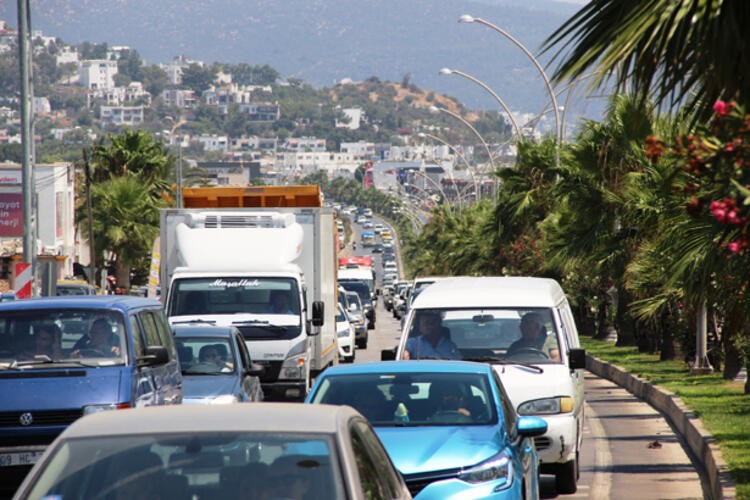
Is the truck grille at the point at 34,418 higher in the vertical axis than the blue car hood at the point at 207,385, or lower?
higher

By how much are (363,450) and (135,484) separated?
103 centimetres

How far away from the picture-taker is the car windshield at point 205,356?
57.8 ft

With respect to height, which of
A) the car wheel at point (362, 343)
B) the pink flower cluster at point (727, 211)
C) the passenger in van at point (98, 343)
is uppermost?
the pink flower cluster at point (727, 211)

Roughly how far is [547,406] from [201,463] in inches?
316

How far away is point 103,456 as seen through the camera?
553 centimetres

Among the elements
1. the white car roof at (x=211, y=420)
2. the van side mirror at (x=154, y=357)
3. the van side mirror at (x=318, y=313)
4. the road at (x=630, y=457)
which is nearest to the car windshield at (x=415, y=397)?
the road at (x=630, y=457)

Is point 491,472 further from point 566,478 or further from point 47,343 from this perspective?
point 47,343

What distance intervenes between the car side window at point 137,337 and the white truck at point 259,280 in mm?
7257

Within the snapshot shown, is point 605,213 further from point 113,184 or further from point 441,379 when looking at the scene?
point 113,184

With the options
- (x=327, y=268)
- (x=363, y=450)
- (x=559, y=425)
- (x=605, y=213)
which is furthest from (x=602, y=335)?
(x=363, y=450)

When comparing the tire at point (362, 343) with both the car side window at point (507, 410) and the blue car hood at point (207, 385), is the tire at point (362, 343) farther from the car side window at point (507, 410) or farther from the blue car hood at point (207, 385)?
the car side window at point (507, 410)

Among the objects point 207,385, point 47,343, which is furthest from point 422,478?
point 207,385

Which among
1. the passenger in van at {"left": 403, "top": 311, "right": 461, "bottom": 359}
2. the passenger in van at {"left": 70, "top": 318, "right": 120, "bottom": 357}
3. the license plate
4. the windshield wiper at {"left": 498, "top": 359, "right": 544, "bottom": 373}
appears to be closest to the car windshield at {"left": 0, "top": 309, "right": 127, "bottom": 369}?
the passenger in van at {"left": 70, "top": 318, "right": 120, "bottom": 357}

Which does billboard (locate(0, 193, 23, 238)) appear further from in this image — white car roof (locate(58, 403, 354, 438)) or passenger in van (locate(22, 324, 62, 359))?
white car roof (locate(58, 403, 354, 438))
